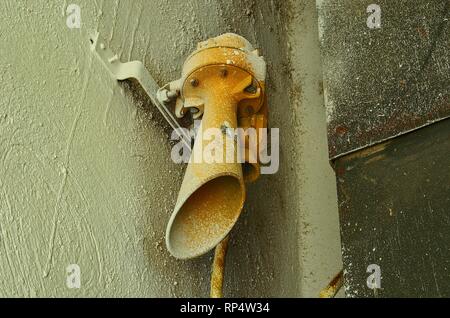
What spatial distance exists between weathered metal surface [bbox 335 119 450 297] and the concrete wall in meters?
0.24

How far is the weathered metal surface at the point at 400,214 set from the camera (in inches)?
36.7

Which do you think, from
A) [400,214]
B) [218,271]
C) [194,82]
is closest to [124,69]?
[194,82]

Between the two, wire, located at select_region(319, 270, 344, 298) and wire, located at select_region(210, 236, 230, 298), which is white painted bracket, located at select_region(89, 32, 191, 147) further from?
wire, located at select_region(319, 270, 344, 298)

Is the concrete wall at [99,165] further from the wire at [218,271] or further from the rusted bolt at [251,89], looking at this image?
the rusted bolt at [251,89]

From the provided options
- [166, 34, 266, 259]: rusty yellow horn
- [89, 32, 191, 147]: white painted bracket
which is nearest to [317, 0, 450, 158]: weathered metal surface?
[166, 34, 266, 259]: rusty yellow horn

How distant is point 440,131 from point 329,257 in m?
0.55

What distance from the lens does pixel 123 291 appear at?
85 cm

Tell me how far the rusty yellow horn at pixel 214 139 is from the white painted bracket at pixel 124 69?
0.04 metres

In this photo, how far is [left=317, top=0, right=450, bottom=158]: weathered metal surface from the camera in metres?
1.00

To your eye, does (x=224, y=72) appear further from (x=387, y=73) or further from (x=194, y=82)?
(x=387, y=73)

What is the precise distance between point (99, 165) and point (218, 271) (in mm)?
257
